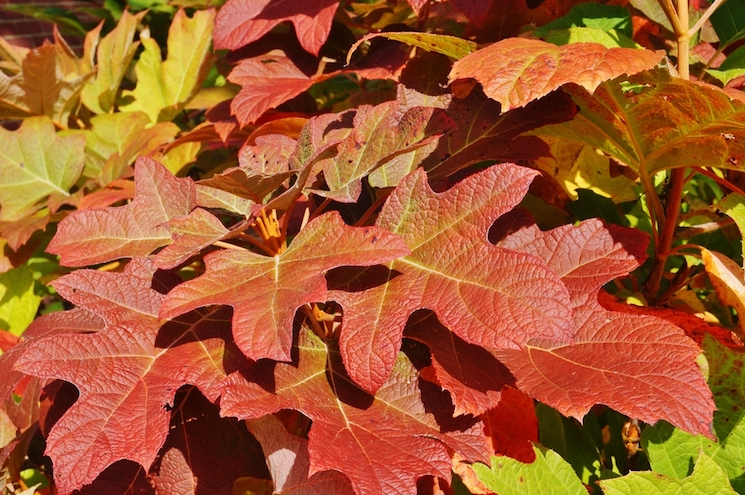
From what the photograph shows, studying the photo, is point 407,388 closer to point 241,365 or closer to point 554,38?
point 241,365

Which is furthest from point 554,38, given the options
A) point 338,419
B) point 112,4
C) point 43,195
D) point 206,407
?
point 112,4

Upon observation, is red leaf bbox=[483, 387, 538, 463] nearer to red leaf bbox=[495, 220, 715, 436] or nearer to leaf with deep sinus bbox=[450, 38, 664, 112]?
red leaf bbox=[495, 220, 715, 436]

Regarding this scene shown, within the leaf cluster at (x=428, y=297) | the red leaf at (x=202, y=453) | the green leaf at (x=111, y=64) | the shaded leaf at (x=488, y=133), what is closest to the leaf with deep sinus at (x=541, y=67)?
the leaf cluster at (x=428, y=297)

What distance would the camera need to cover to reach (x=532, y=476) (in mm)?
890

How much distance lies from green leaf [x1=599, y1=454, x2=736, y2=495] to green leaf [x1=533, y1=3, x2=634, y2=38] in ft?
2.05

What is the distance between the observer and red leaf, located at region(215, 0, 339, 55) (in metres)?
1.24

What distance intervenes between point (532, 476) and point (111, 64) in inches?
57.5

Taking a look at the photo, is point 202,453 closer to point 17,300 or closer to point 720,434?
point 720,434

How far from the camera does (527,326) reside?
2.34 feet

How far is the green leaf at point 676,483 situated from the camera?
2.72 ft

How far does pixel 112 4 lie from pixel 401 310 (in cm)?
198

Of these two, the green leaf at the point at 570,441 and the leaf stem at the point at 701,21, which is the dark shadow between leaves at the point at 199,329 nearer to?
the green leaf at the point at 570,441

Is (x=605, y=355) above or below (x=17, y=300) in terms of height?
above

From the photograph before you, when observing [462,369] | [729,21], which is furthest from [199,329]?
[729,21]
